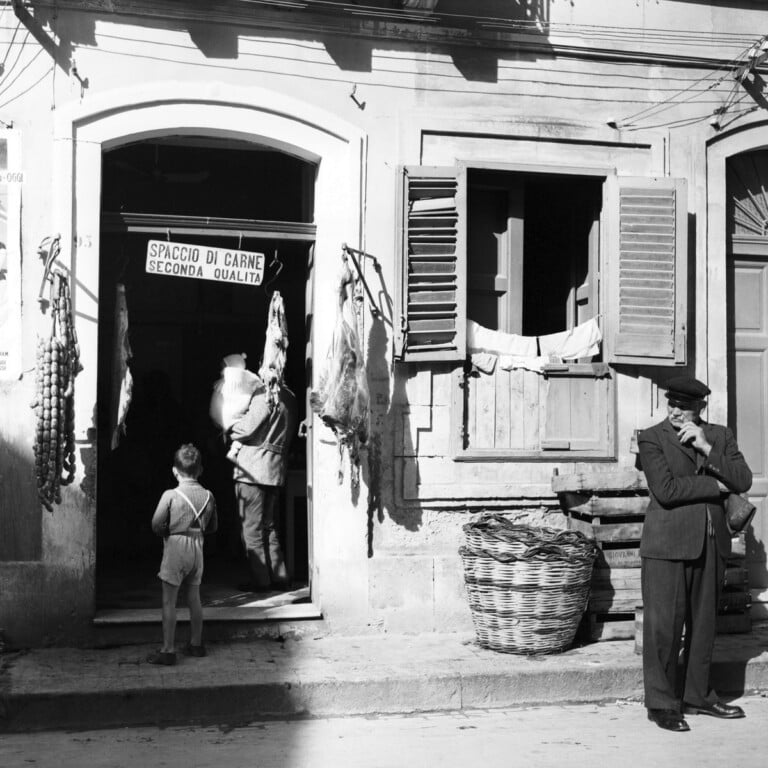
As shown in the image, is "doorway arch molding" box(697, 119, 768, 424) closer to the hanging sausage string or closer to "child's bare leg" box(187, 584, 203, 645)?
"child's bare leg" box(187, 584, 203, 645)

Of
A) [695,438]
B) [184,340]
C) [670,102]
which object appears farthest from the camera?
[184,340]

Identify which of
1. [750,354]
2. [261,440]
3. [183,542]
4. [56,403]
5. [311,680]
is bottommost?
[311,680]

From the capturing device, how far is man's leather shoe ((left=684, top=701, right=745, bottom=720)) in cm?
657

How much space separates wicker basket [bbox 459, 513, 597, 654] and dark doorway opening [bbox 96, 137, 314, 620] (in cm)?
247

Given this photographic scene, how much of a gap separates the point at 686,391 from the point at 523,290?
2636 millimetres

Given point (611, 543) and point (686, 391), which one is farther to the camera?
point (611, 543)

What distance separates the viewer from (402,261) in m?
8.13

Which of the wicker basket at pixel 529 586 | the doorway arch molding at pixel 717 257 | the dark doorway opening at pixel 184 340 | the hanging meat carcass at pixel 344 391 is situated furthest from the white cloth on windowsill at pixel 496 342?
the dark doorway opening at pixel 184 340

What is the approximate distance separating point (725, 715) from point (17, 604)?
4436mm

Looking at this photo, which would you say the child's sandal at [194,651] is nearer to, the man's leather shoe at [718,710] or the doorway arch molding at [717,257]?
the man's leather shoe at [718,710]

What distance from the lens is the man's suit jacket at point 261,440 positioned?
8734 mm

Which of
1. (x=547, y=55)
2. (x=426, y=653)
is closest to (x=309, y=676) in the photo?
(x=426, y=653)

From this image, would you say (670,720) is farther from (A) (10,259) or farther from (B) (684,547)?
(A) (10,259)

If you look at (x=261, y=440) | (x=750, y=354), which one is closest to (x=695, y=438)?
(x=750, y=354)
